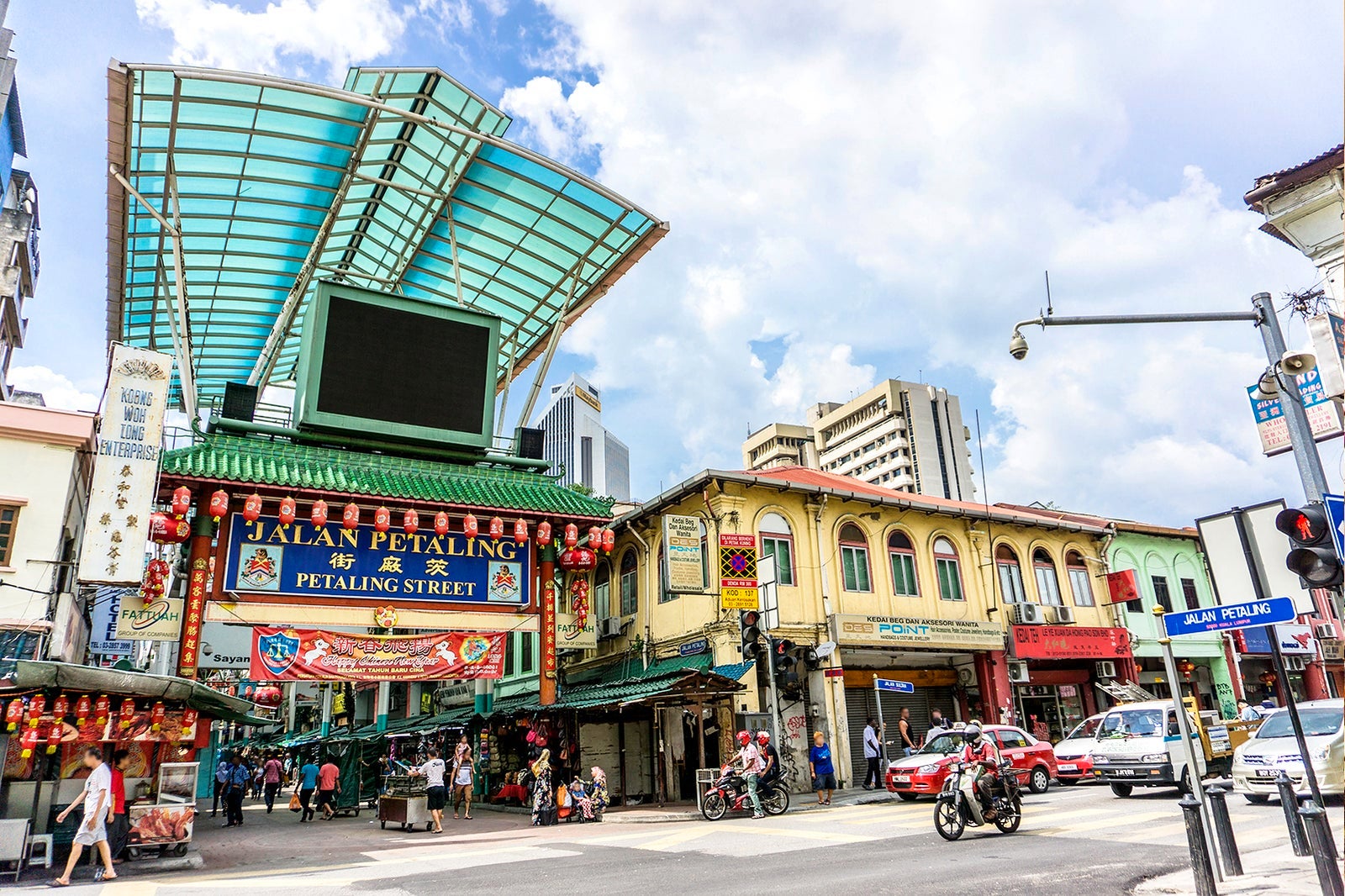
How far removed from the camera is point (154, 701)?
49.6 feet

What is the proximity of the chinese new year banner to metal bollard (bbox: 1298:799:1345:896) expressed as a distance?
59.0 feet

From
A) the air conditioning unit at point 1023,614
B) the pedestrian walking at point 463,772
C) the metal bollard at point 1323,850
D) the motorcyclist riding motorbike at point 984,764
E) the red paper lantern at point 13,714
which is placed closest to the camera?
the metal bollard at point 1323,850

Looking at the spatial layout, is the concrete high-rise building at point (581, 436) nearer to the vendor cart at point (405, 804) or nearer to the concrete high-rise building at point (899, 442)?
the concrete high-rise building at point (899, 442)

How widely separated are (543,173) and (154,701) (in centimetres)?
1561

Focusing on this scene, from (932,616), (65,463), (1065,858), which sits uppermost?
(65,463)

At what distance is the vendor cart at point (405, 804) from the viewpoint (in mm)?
18891

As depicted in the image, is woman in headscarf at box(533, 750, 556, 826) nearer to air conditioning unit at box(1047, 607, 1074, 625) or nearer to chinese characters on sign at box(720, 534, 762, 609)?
chinese characters on sign at box(720, 534, 762, 609)

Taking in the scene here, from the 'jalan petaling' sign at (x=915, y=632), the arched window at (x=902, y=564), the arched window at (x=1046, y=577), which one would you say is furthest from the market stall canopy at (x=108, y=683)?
the arched window at (x=1046, y=577)

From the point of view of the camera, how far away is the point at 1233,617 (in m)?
7.82

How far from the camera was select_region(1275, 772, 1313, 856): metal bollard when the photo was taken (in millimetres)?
8500

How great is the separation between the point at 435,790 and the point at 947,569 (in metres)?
16.7

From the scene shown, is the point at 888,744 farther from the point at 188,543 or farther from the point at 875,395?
the point at 875,395

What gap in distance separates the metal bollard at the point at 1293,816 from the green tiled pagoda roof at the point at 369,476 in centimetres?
1728

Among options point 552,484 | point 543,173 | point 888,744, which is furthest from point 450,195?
point 888,744
